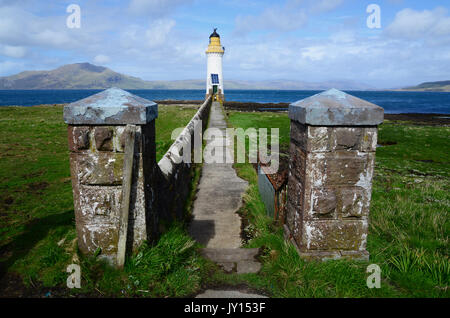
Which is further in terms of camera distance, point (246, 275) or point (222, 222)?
point (222, 222)

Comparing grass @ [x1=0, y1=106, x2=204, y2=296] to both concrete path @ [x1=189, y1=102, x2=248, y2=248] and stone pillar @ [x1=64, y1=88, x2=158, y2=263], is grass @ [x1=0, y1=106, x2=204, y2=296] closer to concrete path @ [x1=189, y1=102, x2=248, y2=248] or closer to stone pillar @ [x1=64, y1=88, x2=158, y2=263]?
stone pillar @ [x1=64, y1=88, x2=158, y2=263]

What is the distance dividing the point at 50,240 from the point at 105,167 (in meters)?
1.51

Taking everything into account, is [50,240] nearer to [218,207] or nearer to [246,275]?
[246,275]

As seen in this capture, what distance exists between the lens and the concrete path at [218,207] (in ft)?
14.9

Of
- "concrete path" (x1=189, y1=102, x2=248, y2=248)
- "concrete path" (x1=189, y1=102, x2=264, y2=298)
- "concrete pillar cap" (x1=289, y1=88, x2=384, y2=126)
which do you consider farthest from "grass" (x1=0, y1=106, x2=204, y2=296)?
"concrete pillar cap" (x1=289, y1=88, x2=384, y2=126)

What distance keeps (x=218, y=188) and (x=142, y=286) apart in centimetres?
440

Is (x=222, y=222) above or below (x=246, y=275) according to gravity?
below

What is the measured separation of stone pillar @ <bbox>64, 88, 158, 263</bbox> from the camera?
8.84ft

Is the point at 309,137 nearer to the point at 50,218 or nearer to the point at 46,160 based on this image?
the point at 50,218

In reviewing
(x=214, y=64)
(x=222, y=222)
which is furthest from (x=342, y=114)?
(x=214, y=64)

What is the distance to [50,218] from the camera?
5.22 m

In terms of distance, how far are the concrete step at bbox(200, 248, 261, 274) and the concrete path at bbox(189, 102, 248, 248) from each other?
2.51 feet

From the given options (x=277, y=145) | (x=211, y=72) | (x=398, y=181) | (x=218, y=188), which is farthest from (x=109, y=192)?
(x=211, y=72)

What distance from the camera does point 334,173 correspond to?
2.89 metres
